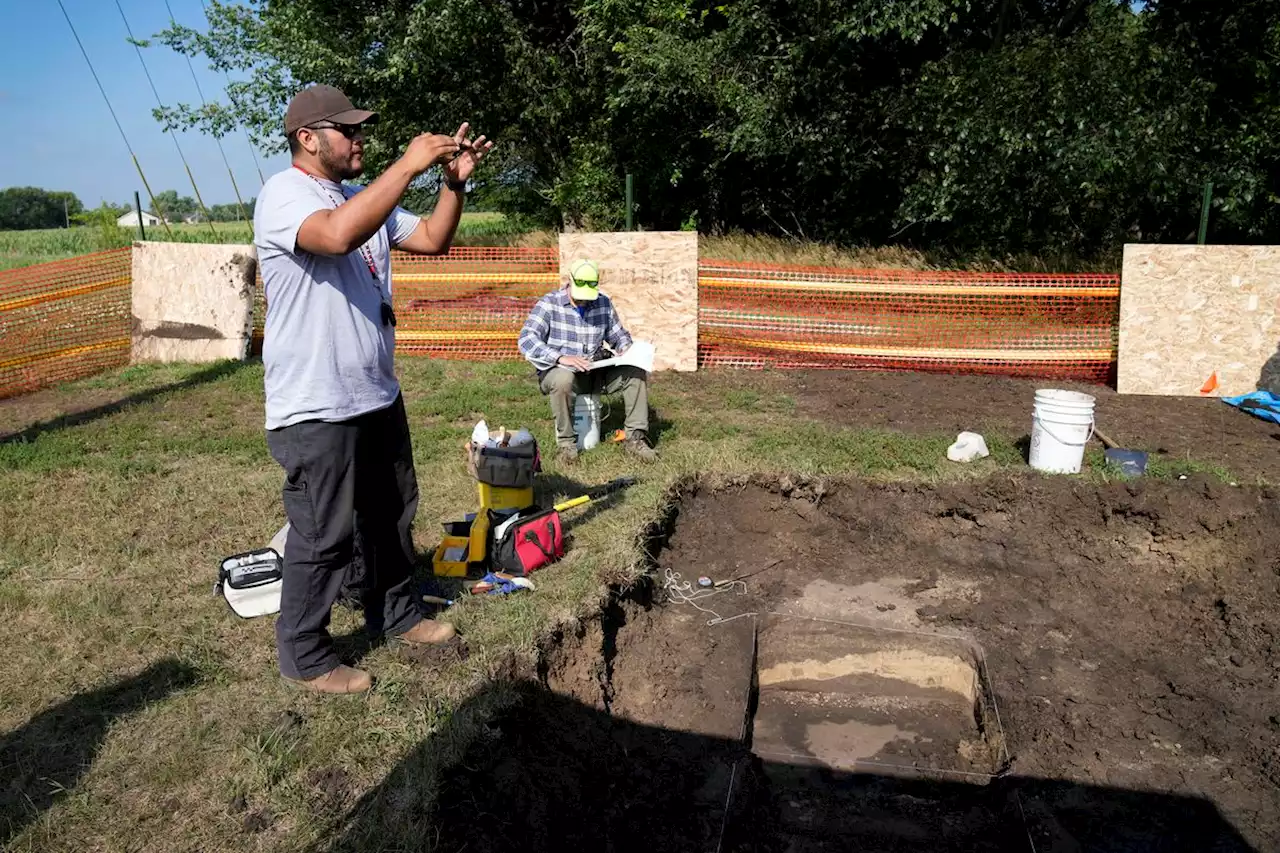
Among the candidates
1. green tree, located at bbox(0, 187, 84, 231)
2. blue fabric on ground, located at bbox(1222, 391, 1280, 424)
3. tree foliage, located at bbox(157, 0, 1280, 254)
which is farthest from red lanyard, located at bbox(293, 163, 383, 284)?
green tree, located at bbox(0, 187, 84, 231)

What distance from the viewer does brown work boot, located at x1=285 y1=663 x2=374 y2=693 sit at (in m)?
3.68

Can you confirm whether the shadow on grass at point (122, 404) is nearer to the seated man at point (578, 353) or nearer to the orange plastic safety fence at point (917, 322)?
the seated man at point (578, 353)

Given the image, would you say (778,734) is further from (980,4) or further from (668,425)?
(980,4)

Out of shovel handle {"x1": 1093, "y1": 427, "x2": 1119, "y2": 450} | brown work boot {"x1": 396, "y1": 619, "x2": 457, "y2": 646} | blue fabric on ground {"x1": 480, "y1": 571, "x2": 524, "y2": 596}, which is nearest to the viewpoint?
brown work boot {"x1": 396, "y1": 619, "x2": 457, "y2": 646}

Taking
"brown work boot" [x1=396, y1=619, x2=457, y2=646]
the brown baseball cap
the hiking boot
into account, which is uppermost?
the brown baseball cap

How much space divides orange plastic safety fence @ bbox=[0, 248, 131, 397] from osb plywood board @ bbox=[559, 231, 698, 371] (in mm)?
5336

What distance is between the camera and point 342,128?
10.9 ft

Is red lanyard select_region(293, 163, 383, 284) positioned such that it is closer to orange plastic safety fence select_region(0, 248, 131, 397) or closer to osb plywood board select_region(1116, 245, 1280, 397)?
osb plywood board select_region(1116, 245, 1280, 397)

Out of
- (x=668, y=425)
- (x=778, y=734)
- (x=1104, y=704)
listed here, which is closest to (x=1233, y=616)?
(x=1104, y=704)

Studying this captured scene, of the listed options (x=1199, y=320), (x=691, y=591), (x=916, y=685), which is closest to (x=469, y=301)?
(x=691, y=591)

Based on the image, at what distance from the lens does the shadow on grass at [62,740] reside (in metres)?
3.07

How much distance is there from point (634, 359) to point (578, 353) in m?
0.49

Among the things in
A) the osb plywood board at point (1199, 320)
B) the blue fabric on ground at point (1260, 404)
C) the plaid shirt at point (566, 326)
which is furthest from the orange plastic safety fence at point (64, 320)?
the blue fabric on ground at point (1260, 404)

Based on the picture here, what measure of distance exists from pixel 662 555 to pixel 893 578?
4.69 feet
